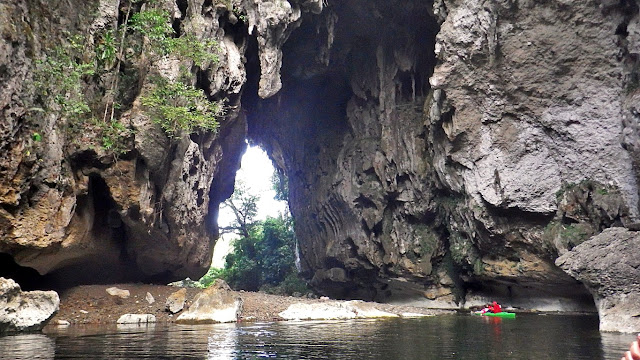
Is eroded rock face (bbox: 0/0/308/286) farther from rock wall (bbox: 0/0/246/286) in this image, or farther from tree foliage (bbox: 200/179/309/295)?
tree foliage (bbox: 200/179/309/295)

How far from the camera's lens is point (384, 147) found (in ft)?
84.8

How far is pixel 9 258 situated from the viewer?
1270 centimetres

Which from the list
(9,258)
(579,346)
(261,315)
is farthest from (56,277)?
(579,346)

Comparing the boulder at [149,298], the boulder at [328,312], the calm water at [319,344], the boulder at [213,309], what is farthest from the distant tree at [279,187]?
the calm water at [319,344]

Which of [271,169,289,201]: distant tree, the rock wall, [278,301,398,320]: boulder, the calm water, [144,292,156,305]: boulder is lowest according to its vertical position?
[278,301,398,320]: boulder

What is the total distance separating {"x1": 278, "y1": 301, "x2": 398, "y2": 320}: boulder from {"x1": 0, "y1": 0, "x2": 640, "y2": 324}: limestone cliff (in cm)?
567

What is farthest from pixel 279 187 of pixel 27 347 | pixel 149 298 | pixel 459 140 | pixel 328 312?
pixel 27 347

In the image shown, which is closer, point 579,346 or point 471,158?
point 579,346

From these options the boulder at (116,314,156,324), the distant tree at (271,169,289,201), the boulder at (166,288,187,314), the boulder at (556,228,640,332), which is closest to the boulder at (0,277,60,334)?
the boulder at (116,314,156,324)

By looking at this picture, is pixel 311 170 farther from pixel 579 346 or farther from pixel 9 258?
pixel 579 346

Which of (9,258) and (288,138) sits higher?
(288,138)

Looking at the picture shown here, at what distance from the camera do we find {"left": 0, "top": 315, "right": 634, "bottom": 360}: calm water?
689 centimetres

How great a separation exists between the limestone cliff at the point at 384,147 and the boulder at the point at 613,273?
4.06 metres

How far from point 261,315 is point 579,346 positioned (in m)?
9.69
